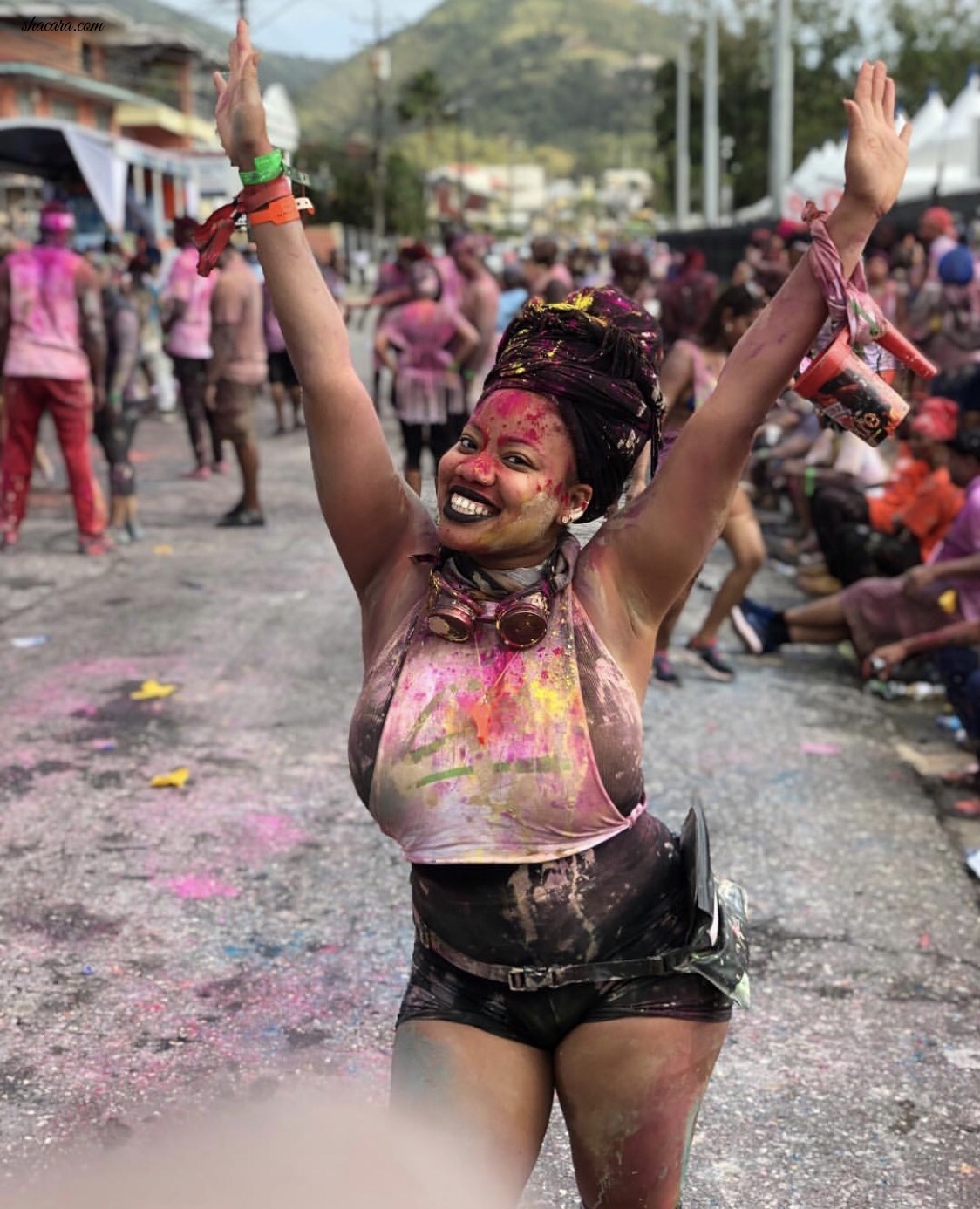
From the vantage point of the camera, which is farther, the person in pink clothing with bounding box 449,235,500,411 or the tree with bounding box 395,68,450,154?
the tree with bounding box 395,68,450,154

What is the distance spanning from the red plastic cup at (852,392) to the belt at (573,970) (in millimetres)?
793

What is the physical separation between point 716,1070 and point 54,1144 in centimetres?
159

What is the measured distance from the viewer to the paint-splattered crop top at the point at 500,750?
2.11 metres

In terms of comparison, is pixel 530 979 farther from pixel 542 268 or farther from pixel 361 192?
pixel 361 192

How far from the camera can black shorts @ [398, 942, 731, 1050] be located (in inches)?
84.8

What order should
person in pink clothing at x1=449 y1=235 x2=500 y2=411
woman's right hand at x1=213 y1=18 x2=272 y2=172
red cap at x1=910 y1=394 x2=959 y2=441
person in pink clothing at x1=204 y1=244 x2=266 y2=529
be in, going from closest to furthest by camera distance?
woman's right hand at x1=213 y1=18 x2=272 y2=172
red cap at x1=910 y1=394 x2=959 y2=441
person in pink clothing at x1=204 y1=244 x2=266 y2=529
person in pink clothing at x1=449 y1=235 x2=500 y2=411

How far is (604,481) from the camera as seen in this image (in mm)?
2273

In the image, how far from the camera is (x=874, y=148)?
215cm

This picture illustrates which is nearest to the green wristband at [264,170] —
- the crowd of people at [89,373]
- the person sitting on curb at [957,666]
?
the person sitting on curb at [957,666]

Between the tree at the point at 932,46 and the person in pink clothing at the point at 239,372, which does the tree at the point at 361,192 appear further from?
the person in pink clothing at the point at 239,372

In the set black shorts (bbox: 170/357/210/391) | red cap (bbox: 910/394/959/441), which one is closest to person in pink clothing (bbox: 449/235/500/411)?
black shorts (bbox: 170/357/210/391)

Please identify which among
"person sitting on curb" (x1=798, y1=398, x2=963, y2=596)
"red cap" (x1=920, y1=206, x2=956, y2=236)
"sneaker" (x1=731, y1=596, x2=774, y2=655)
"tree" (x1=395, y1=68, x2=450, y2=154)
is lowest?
"sneaker" (x1=731, y1=596, x2=774, y2=655)

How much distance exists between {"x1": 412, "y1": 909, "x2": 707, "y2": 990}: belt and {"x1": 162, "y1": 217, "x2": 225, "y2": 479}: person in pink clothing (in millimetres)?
10574

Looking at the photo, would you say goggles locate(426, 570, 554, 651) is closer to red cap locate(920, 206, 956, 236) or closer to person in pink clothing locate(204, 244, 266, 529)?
person in pink clothing locate(204, 244, 266, 529)
